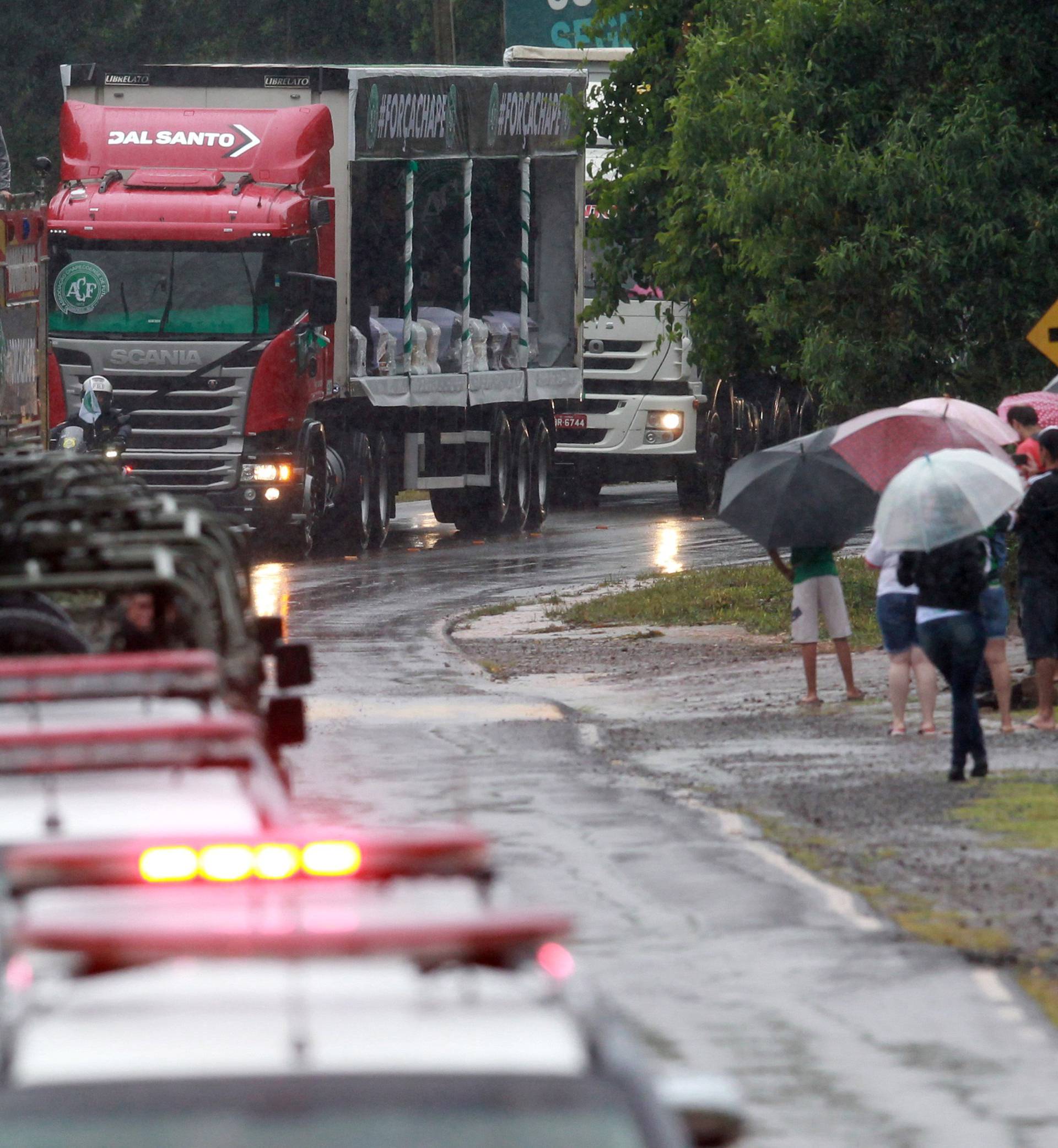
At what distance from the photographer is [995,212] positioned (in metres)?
20.1

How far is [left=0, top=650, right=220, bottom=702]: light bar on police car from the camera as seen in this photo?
5.38m

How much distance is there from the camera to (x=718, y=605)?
22016 millimetres

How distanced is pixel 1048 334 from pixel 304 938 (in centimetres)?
1392

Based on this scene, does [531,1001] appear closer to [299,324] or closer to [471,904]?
[471,904]

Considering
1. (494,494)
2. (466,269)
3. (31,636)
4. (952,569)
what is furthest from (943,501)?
(494,494)

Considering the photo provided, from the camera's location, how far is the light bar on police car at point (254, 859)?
349 centimetres

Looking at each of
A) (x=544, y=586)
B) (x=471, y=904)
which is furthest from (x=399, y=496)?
(x=471, y=904)

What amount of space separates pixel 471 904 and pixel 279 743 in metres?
3.69

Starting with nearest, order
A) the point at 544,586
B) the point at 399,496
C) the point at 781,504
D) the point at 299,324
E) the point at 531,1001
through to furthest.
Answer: the point at 531,1001
the point at 781,504
the point at 544,586
the point at 299,324
the point at 399,496

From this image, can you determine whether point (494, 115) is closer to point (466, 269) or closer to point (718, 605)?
point (466, 269)

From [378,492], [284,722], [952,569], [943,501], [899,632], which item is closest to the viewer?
[284,722]

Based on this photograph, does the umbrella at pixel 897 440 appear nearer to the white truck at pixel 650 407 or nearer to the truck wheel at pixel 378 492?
the truck wheel at pixel 378 492

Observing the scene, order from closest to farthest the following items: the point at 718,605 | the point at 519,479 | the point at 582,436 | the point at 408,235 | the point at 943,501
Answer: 1. the point at 943,501
2. the point at 718,605
3. the point at 408,235
4. the point at 519,479
5. the point at 582,436

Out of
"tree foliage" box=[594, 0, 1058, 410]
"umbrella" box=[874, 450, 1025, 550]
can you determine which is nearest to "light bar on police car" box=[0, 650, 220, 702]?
"umbrella" box=[874, 450, 1025, 550]
